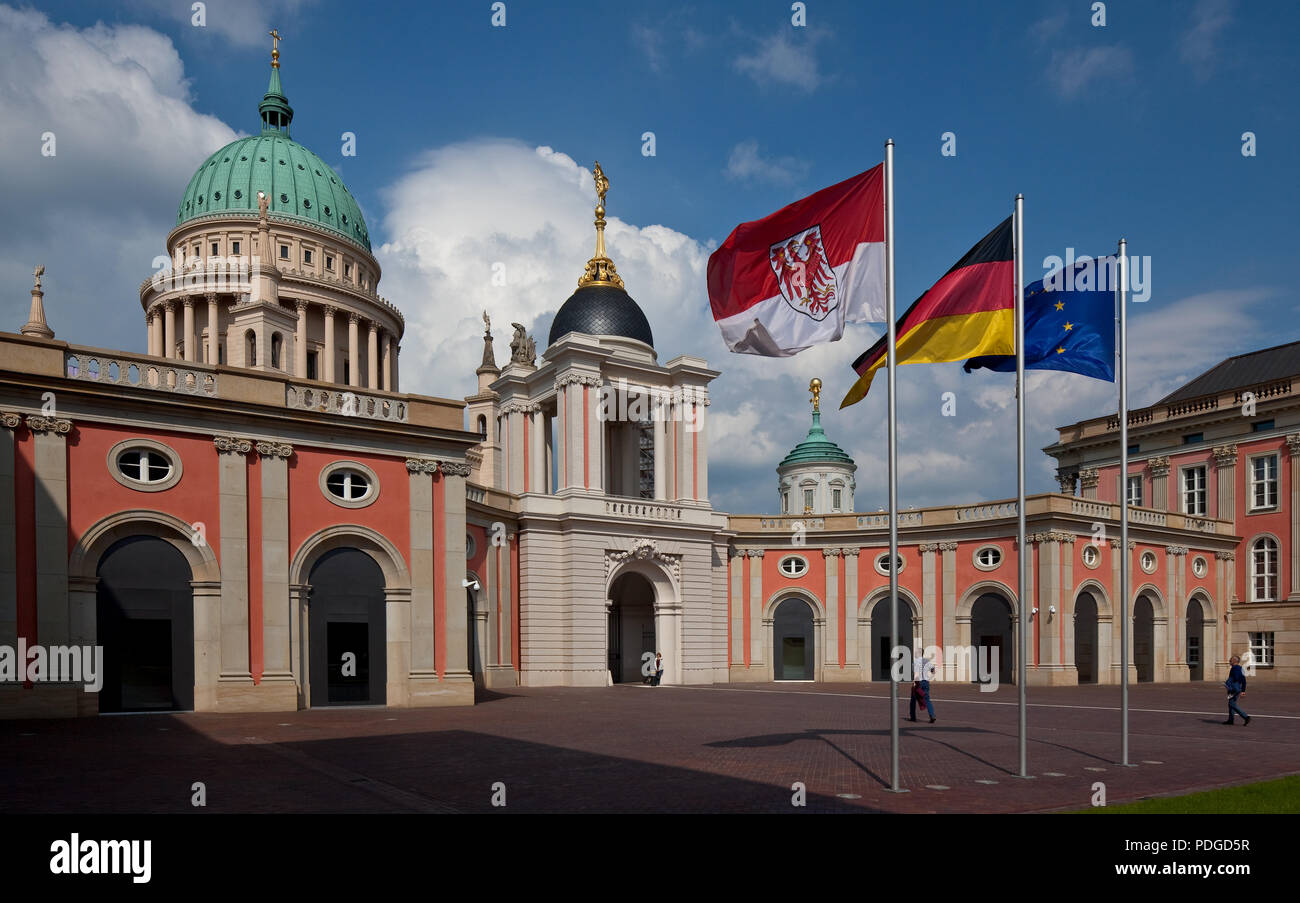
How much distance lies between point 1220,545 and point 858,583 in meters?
20.4

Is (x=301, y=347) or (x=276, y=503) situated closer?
(x=276, y=503)

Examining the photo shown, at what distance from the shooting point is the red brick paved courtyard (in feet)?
42.7

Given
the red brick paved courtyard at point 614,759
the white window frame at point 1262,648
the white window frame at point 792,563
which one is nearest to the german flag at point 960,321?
the red brick paved courtyard at point 614,759

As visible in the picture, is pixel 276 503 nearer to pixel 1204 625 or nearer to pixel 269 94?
A: pixel 1204 625

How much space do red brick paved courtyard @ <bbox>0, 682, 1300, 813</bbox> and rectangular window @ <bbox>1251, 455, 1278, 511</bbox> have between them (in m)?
28.5

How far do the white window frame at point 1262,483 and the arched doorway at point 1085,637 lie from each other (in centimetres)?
1247

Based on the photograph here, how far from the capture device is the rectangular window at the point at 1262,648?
53312 mm

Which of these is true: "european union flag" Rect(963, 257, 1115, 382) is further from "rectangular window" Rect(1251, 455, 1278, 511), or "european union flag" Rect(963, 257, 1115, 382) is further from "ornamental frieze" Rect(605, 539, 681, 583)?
"rectangular window" Rect(1251, 455, 1278, 511)

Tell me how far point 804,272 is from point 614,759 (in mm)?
8855

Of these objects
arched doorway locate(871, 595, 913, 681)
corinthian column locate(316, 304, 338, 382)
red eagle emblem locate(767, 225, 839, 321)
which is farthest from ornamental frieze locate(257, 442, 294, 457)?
corinthian column locate(316, 304, 338, 382)

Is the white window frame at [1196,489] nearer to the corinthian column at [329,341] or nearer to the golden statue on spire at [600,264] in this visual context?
the golden statue on spire at [600,264]

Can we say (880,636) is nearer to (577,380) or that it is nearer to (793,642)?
(793,642)

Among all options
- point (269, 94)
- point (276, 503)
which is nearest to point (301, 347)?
point (269, 94)

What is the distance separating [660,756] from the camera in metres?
17.9
